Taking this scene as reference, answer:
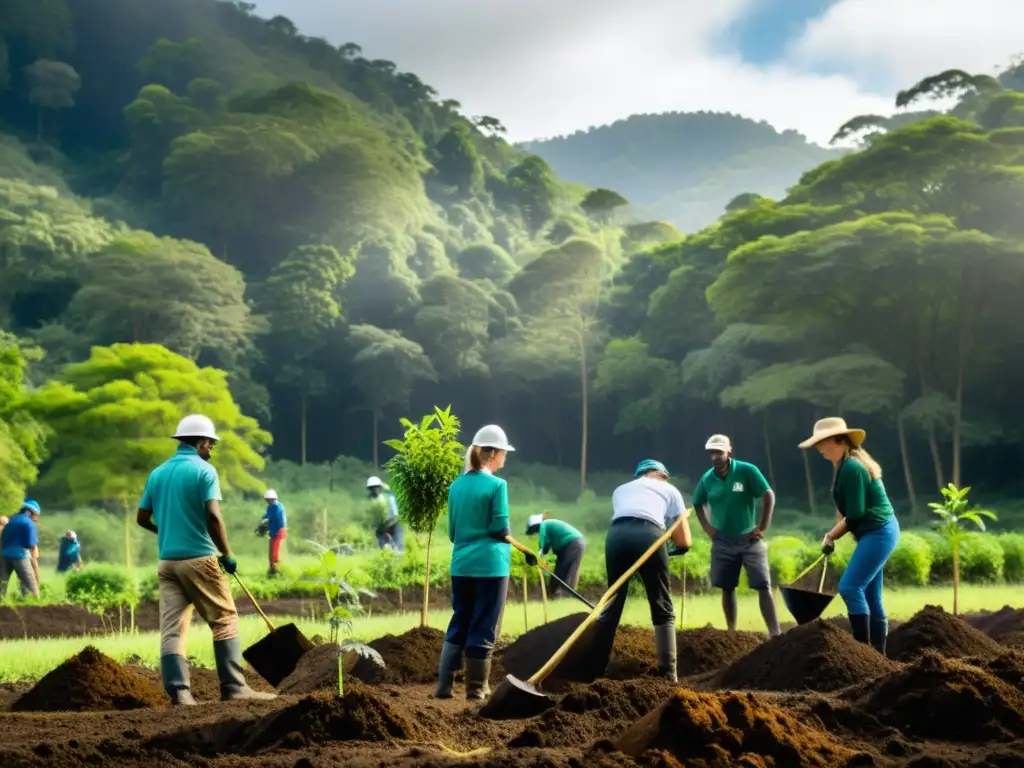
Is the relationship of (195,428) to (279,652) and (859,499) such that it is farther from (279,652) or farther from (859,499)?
(859,499)

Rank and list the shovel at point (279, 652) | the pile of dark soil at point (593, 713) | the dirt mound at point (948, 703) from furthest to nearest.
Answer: the shovel at point (279, 652) < the dirt mound at point (948, 703) < the pile of dark soil at point (593, 713)

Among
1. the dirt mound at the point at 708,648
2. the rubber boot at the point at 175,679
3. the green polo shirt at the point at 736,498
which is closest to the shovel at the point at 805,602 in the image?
the dirt mound at the point at 708,648

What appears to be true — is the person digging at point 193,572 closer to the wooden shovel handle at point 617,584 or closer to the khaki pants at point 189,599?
the khaki pants at point 189,599

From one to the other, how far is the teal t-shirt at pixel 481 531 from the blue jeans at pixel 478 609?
0.07 meters

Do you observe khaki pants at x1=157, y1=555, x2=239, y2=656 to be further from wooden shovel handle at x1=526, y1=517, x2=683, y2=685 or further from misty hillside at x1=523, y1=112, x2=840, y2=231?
misty hillside at x1=523, y1=112, x2=840, y2=231

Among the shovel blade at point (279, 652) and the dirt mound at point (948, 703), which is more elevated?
the dirt mound at point (948, 703)

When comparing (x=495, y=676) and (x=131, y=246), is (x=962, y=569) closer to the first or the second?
(x=495, y=676)

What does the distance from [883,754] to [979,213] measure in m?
38.2

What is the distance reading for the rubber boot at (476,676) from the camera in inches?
299

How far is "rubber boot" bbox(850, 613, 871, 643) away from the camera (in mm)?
7969

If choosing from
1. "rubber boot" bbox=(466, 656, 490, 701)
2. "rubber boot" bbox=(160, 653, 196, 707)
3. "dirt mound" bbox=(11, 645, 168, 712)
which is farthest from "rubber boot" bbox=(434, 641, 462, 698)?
"dirt mound" bbox=(11, 645, 168, 712)

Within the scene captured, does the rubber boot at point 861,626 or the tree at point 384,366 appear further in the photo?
the tree at point 384,366

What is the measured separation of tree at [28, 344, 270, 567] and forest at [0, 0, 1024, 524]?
0.09 metres

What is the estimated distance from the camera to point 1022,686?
6.00 meters
